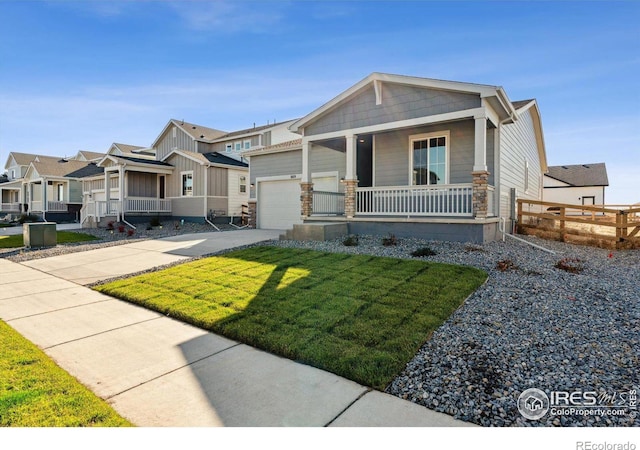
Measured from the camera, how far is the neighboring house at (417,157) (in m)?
9.43

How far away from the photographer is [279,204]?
53.0ft

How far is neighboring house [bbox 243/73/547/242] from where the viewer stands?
30.9 ft

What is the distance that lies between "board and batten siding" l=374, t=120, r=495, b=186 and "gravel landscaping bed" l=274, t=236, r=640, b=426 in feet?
16.9

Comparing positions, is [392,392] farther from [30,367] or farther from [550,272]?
[550,272]

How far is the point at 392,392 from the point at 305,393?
75 centimetres

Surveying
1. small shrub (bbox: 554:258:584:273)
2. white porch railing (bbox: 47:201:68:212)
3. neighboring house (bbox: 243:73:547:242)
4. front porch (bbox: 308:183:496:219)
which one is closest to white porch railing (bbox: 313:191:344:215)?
neighboring house (bbox: 243:73:547:242)

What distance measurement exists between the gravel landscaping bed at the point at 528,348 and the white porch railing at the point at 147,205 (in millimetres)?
20189

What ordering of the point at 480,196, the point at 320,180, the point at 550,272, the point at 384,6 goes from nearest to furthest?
the point at 550,272 → the point at 384,6 → the point at 480,196 → the point at 320,180

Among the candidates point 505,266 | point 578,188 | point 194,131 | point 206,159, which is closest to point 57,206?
point 194,131

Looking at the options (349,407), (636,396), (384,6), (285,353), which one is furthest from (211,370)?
(384,6)

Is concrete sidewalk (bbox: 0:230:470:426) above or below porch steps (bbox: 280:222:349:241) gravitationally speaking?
below

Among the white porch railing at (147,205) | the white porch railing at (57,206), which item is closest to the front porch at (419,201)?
the white porch railing at (147,205)

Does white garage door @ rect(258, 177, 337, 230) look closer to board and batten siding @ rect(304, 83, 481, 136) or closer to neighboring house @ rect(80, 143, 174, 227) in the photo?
board and batten siding @ rect(304, 83, 481, 136)

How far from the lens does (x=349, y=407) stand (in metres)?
2.70
